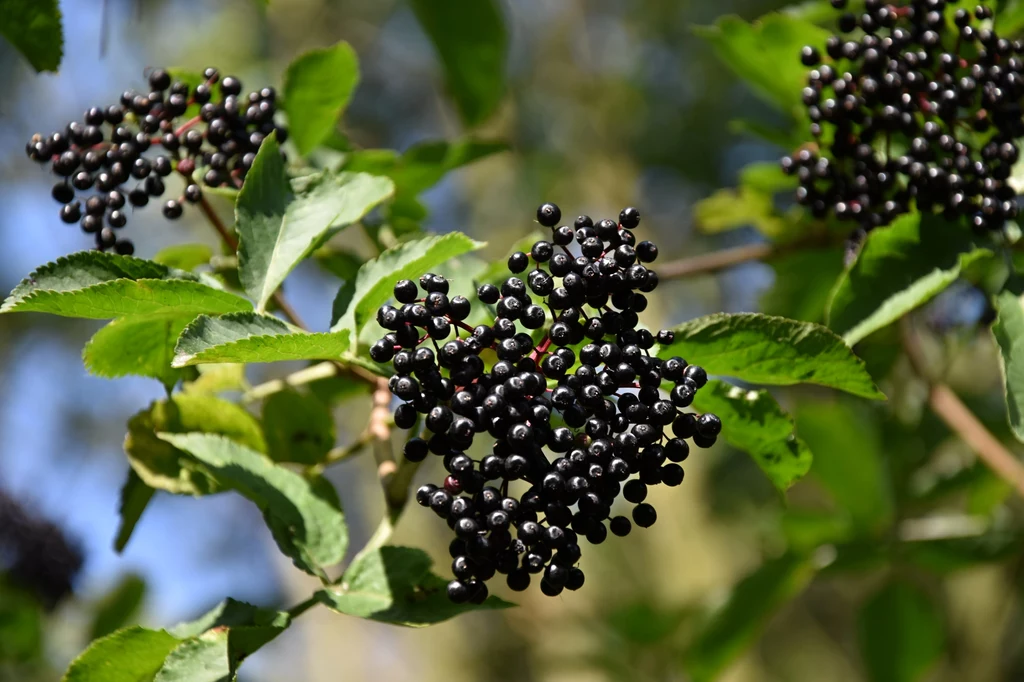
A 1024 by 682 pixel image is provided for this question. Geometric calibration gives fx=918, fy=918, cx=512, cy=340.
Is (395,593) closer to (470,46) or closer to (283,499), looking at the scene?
(283,499)

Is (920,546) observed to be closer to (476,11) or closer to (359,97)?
(476,11)

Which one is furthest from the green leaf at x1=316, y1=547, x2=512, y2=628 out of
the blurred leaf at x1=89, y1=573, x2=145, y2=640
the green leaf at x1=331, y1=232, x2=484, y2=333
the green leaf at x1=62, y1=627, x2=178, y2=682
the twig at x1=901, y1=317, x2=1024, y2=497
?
the blurred leaf at x1=89, y1=573, x2=145, y2=640

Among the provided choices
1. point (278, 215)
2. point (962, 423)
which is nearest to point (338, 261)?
point (278, 215)

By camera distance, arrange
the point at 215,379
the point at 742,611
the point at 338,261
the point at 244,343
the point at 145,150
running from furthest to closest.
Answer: the point at 742,611 < the point at 338,261 < the point at 215,379 < the point at 145,150 < the point at 244,343

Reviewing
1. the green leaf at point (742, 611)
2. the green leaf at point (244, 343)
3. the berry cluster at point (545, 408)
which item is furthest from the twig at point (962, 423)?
the green leaf at point (244, 343)

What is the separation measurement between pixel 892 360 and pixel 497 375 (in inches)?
61.6

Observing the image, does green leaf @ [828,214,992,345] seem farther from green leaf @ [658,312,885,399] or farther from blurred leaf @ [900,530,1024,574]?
blurred leaf @ [900,530,1024,574]

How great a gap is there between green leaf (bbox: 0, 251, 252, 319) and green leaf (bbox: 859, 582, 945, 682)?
2002 millimetres

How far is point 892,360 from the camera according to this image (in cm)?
233

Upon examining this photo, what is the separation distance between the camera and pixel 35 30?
60.6 inches

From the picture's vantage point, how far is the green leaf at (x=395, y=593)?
1.27 metres

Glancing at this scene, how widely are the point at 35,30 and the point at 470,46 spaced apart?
100 cm

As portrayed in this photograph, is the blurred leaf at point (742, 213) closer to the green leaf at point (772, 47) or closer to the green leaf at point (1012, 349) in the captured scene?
the green leaf at point (772, 47)

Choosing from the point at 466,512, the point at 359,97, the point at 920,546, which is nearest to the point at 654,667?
the point at 920,546
